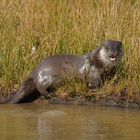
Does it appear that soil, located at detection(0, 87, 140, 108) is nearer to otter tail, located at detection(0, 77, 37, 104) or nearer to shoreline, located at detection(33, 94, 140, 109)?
shoreline, located at detection(33, 94, 140, 109)

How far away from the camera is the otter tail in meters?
7.34

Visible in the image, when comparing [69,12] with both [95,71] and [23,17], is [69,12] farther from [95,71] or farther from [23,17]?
[95,71]

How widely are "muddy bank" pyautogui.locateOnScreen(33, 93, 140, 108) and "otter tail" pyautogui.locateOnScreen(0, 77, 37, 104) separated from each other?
0.32 m

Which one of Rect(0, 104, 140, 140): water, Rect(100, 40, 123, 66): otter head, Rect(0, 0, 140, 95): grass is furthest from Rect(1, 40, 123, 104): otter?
Rect(0, 104, 140, 140): water

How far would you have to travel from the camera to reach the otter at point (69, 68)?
744cm

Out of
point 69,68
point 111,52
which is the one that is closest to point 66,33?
point 69,68

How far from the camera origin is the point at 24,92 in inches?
293

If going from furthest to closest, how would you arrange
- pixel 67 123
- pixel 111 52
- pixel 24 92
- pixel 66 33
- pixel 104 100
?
pixel 66 33 < pixel 111 52 < pixel 24 92 < pixel 104 100 < pixel 67 123

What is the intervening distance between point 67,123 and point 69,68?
140 centimetres

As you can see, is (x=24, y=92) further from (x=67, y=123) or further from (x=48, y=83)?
(x=67, y=123)

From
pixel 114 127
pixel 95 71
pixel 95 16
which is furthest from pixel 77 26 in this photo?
pixel 114 127

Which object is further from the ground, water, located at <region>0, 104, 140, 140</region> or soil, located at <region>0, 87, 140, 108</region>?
soil, located at <region>0, 87, 140, 108</region>

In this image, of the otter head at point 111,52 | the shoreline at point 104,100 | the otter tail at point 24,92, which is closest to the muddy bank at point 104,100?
the shoreline at point 104,100

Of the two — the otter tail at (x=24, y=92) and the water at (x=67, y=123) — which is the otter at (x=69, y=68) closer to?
the otter tail at (x=24, y=92)
